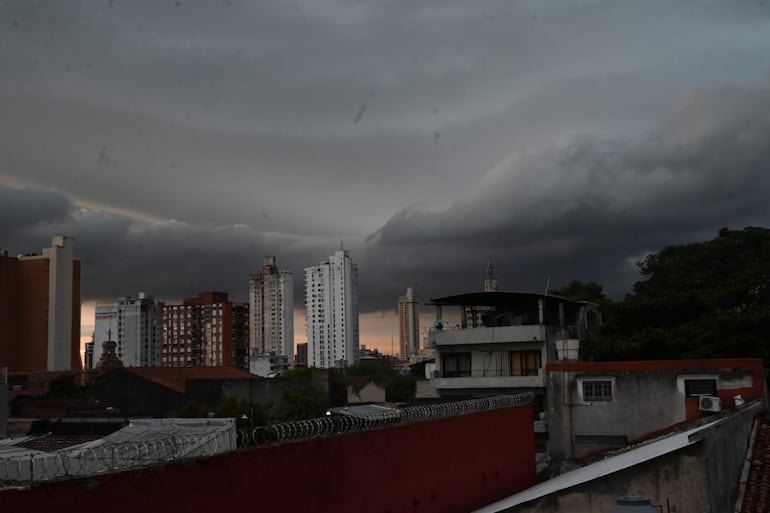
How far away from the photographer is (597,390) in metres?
25.8

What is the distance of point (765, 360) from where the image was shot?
26922mm

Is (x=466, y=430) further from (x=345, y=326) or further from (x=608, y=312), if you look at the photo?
(x=345, y=326)

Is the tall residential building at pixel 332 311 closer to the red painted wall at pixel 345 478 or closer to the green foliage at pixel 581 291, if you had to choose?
the green foliage at pixel 581 291

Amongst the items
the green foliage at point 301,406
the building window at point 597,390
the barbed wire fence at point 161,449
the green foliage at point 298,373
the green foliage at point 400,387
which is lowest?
the green foliage at point 400,387

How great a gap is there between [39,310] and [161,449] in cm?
7230

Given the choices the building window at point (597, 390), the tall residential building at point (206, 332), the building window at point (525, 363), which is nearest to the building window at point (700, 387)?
the building window at point (597, 390)

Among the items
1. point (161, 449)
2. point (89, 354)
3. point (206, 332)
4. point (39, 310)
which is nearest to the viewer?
point (161, 449)

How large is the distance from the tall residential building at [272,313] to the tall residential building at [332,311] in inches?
239

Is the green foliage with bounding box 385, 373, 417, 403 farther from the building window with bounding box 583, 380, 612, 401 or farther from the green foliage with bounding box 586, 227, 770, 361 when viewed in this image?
the building window with bounding box 583, 380, 612, 401

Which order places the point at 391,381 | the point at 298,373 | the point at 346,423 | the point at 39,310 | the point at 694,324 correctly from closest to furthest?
the point at 346,423 → the point at 694,324 → the point at 298,373 → the point at 39,310 → the point at 391,381

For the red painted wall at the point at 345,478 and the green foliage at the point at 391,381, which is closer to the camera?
the red painted wall at the point at 345,478

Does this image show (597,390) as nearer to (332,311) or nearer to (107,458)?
(107,458)

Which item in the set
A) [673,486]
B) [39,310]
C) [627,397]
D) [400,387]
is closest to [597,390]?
[627,397]

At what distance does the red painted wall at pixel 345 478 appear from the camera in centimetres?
909
